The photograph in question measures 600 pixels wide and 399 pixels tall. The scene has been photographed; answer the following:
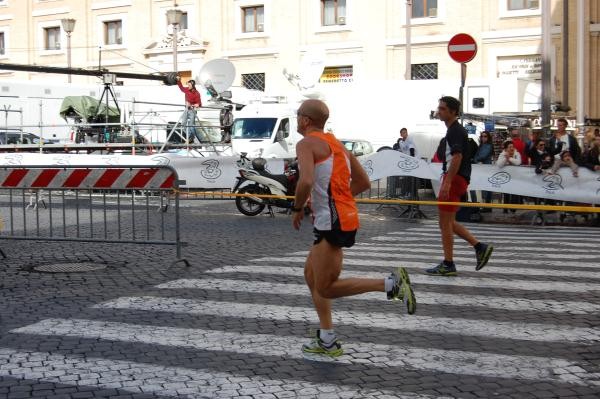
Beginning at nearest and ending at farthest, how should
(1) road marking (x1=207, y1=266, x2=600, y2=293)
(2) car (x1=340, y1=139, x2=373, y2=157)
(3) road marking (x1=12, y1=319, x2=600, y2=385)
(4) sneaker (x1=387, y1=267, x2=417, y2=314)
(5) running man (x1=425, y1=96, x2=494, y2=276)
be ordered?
1. (3) road marking (x1=12, y1=319, x2=600, y2=385)
2. (4) sneaker (x1=387, y1=267, x2=417, y2=314)
3. (1) road marking (x1=207, y1=266, x2=600, y2=293)
4. (5) running man (x1=425, y1=96, x2=494, y2=276)
5. (2) car (x1=340, y1=139, x2=373, y2=157)

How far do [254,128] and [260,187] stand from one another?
28.2 ft

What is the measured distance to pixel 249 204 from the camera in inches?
664

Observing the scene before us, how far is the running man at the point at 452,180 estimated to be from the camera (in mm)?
8844

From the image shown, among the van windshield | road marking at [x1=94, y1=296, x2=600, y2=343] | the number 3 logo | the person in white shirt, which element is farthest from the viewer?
the van windshield

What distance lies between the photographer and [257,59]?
41.6m

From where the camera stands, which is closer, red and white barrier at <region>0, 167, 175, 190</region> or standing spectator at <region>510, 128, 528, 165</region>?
red and white barrier at <region>0, 167, 175, 190</region>

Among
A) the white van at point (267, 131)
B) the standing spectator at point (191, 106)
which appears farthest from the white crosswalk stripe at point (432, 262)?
the white van at point (267, 131)

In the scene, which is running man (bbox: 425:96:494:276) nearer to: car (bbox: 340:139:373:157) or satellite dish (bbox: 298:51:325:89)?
car (bbox: 340:139:373:157)

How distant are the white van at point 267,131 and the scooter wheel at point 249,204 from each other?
6896mm

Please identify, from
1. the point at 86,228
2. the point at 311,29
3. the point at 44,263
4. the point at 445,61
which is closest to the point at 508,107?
the point at 445,61

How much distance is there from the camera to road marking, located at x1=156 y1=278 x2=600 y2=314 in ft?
24.2

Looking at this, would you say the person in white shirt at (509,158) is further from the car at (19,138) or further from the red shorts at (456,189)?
the car at (19,138)

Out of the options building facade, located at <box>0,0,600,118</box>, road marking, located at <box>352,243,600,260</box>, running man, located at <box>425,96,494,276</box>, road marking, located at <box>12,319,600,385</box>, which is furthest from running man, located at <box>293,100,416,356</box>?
building facade, located at <box>0,0,600,118</box>

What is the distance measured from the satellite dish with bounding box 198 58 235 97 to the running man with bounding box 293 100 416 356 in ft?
57.3
